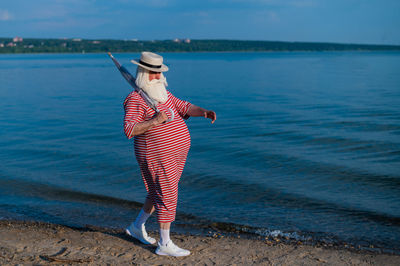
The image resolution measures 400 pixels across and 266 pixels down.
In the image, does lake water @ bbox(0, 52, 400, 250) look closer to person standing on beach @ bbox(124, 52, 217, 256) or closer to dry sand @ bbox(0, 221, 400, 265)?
dry sand @ bbox(0, 221, 400, 265)

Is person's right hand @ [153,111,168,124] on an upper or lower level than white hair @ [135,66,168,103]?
lower

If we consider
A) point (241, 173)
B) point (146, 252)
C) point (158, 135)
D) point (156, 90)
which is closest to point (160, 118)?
point (158, 135)

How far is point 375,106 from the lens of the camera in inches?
Answer: 827

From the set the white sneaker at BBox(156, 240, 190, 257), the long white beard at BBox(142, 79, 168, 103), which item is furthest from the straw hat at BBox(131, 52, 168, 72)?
the white sneaker at BBox(156, 240, 190, 257)

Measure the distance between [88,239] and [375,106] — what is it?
1785 cm

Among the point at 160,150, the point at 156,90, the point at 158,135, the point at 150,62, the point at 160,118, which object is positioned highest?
the point at 150,62

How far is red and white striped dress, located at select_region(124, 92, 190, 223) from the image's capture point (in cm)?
474

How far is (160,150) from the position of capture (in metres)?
4.82

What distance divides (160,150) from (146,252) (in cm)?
131

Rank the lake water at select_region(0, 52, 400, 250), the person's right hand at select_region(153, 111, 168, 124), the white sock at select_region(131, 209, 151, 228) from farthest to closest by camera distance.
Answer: the lake water at select_region(0, 52, 400, 250)
the white sock at select_region(131, 209, 151, 228)
the person's right hand at select_region(153, 111, 168, 124)

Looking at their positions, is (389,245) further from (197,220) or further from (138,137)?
(138,137)

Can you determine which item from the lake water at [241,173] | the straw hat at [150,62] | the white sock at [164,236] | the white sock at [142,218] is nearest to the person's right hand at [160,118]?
the straw hat at [150,62]

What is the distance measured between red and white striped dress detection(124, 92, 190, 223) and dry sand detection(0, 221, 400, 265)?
63 cm

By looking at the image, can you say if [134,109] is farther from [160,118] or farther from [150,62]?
[150,62]
